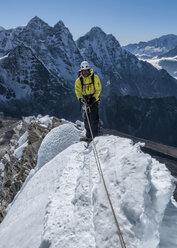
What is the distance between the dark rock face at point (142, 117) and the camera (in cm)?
15962

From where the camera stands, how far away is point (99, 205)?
5.14m

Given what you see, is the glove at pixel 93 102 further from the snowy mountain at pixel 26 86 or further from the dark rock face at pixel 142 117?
the dark rock face at pixel 142 117

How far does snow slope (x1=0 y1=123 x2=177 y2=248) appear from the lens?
4359mm

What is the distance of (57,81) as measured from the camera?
176 meters

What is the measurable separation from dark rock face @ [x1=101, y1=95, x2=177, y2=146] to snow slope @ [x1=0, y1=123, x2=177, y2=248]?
150589mm

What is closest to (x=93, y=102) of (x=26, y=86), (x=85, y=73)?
(x=85, y=73)

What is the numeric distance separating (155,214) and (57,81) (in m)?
177

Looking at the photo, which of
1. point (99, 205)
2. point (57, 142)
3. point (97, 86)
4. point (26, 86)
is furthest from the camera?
point (26, 86)

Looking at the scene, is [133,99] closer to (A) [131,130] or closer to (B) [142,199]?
(A) [131,130]

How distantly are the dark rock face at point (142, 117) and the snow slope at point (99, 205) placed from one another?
150589mm

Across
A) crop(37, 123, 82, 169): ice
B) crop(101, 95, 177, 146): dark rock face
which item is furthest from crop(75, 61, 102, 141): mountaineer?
crop(101, 95, 177, 146): dark rock face

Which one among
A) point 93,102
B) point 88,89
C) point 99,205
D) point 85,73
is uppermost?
point 85,73

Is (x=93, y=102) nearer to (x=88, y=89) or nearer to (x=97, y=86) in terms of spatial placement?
(x=88, y=89)

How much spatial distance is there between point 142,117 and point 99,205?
16993 cm
